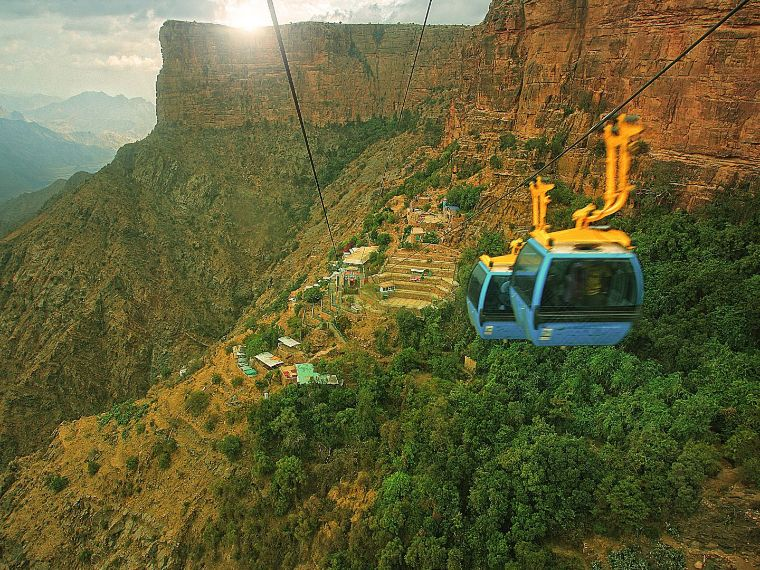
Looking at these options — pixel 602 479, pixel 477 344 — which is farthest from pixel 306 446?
pixel 602 479

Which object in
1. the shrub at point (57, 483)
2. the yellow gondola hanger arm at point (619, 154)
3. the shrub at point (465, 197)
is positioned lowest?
the shrub at point (57, 483)

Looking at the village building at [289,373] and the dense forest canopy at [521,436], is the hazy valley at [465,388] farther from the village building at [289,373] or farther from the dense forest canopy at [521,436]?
the village building at [289,373]

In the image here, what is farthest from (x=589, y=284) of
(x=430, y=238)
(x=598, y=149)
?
(x=430, y=238)

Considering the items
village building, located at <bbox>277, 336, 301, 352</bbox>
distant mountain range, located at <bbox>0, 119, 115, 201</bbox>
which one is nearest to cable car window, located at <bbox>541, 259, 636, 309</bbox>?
village building, located at <bbox>277, 336, 301, 352</bbox>

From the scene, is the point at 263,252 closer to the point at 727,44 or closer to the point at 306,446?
the point at 306,446

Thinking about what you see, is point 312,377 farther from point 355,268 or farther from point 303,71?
point 303,71

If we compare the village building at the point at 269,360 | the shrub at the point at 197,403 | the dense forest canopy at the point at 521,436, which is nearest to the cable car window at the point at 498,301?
the dense forest canopy at the point at 521,436

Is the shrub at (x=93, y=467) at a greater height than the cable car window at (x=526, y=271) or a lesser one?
lesser
